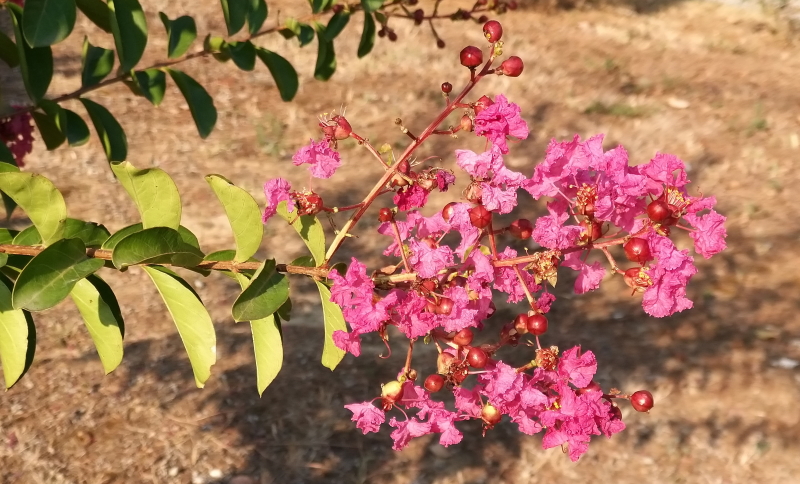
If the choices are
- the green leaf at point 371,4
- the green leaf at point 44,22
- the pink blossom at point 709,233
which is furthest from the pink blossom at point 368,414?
the green leaf at point 371,4

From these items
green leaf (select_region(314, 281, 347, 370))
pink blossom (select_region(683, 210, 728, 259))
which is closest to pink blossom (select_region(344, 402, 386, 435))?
green leaf (select_region(314, 281, 347, 370))

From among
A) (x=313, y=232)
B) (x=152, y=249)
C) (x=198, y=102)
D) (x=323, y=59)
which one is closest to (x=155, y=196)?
(x=152, y=249)

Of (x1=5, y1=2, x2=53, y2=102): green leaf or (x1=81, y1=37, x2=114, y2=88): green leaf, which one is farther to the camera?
(x1=81, y1=37, x2=114, y2=88): green leaf

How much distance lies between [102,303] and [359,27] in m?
4.79

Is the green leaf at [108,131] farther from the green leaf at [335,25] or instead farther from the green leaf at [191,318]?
the green leaf at [191,318]

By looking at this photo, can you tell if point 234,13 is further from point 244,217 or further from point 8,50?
point 244,217

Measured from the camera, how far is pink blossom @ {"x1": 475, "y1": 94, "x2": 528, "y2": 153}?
3.06 ft

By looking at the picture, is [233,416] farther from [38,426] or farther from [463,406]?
[463,406]

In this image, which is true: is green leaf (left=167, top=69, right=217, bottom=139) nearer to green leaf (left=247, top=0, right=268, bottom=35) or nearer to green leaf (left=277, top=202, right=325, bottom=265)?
green leaf (left=247, top=0, right=268, bottom=35)

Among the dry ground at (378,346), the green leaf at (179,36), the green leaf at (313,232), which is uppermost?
the green leaf at (313,232)

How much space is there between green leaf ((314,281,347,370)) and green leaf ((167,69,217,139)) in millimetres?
834

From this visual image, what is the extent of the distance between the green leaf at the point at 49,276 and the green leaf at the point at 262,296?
22 cm

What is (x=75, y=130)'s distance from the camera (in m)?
1.74

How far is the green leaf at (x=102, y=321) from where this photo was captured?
119cm
